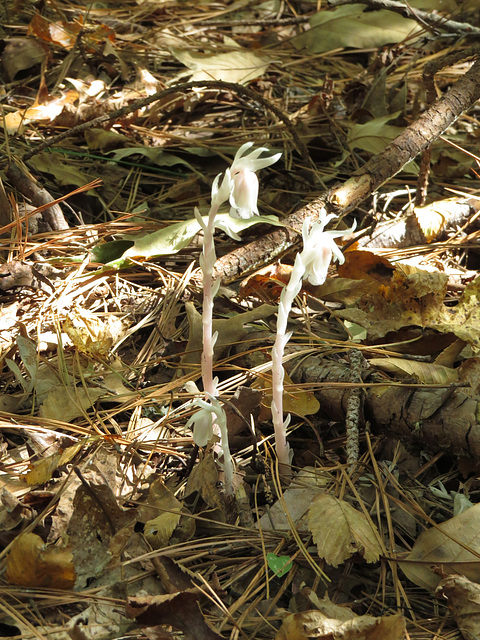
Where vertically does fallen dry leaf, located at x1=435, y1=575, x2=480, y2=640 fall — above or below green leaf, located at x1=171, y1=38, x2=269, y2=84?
below

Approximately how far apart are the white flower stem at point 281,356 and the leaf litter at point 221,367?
89 mm

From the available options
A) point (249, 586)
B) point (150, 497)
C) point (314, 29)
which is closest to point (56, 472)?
point (150, 497)

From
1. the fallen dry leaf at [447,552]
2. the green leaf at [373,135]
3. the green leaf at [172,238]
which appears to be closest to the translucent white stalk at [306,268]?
the fallen dry leaf at [447,552]

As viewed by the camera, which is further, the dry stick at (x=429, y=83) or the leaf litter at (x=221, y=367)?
the dry stick at (x=429, y=83)

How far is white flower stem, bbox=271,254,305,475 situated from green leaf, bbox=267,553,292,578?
262mm

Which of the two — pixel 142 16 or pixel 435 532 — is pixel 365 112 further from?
pixel 435 532

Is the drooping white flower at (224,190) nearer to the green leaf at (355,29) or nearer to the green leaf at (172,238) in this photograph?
the green leaf at (172,238)

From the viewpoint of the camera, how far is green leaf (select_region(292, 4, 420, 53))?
3.48m

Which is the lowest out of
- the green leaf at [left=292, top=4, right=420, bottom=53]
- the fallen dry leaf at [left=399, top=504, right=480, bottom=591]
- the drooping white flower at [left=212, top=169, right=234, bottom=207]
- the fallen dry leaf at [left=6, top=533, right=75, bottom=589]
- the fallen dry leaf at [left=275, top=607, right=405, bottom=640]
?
the fallen dry leaf at [left=399, top=504, right=480, bottom=591]

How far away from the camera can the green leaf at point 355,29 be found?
137 inches

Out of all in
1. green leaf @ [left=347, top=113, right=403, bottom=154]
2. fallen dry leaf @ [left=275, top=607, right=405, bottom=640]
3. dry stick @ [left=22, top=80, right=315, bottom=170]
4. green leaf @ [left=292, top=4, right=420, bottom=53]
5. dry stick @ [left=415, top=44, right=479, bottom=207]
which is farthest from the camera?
green leaf @ [left=292, top=4, right=420, bottom=53]

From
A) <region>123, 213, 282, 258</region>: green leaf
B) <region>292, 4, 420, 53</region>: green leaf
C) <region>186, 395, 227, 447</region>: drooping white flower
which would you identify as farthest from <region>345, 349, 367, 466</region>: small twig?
<region>292, 4, 420, 53</region>: green leaf

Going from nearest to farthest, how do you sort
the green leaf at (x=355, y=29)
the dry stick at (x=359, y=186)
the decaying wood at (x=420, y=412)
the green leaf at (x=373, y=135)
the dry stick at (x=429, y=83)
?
the decaying wood at (x=420, y=412) → the dry stick at (x=359, y=186) → the dry stick at (x=429, y=83) → the green leaf at (x=373, y=135) → the green leaf at (x=355, y=29)

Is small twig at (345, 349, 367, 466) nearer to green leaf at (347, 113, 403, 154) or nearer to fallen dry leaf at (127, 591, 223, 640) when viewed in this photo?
fallen dry leaf at (127, 591, 223, 640)
